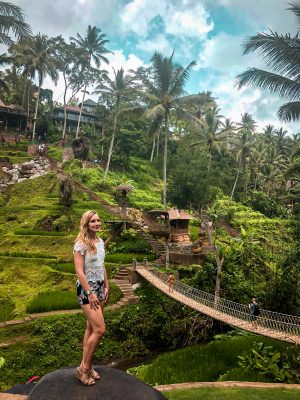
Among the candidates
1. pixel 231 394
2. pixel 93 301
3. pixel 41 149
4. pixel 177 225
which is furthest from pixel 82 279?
pixel 41 149

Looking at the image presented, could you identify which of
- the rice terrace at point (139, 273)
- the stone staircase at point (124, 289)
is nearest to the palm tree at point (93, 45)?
the rice terrace at point (139, 273)

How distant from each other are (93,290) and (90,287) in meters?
0.06

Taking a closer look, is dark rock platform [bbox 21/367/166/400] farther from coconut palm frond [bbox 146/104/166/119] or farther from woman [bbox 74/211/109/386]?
coconut palm frond [bbox 146/104/166/119]

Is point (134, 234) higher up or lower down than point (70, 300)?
higher up

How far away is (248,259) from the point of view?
20.7 meters

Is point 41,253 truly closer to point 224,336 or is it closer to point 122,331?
point 122,331

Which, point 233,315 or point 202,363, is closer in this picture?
point 202,363

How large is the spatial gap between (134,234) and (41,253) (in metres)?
6.67

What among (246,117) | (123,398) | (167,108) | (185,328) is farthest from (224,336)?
(246,117)

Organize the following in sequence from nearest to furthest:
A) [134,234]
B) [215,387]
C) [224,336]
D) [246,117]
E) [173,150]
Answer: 1. [215,387]
2. [224,336]
3. [134,234]
4. [173,150]
5. [246,117]

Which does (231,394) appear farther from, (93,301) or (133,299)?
(133,299)

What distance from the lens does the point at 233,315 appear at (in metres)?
13.4

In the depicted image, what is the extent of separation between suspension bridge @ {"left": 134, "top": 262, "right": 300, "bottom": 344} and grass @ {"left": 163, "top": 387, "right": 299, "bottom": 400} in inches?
129

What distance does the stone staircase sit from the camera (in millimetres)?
17516
